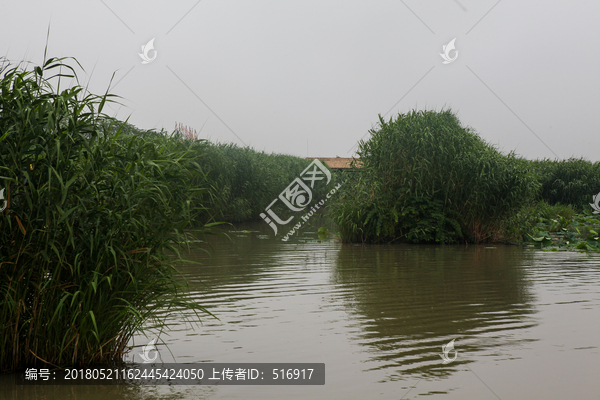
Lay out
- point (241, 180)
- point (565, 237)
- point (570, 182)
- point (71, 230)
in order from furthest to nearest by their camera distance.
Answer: point (570, 182) < point (241, 180) < point (565, 237) < point (71, 230)

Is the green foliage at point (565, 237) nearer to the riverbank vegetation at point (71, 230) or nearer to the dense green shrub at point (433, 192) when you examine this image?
the dense green shrub at point (433, 192)

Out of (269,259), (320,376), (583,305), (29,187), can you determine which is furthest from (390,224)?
(29,187)

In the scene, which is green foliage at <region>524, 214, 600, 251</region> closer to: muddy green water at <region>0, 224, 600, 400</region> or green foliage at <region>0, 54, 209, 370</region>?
muddy green water at <region>0, 224, 600, 400</region>

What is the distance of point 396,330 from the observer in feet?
17.5

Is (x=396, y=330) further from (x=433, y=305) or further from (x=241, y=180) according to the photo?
(x=241, y=180)

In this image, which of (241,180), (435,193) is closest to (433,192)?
(435,193)

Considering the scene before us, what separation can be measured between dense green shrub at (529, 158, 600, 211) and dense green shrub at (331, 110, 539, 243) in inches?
502

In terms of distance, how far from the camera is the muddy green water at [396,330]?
12.3 feet

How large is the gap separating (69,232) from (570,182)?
1058 inches

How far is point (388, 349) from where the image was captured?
467 centimetres

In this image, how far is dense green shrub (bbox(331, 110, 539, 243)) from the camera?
14133 mm

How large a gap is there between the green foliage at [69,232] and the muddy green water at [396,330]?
387mm

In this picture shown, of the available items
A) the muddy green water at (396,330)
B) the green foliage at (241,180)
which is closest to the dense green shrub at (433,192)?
the muddy green water at (396,330)

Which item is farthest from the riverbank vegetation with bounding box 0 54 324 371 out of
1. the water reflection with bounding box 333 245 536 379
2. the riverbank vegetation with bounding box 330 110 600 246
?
the riverbank vegetation with bounding box 330 110 600 246
